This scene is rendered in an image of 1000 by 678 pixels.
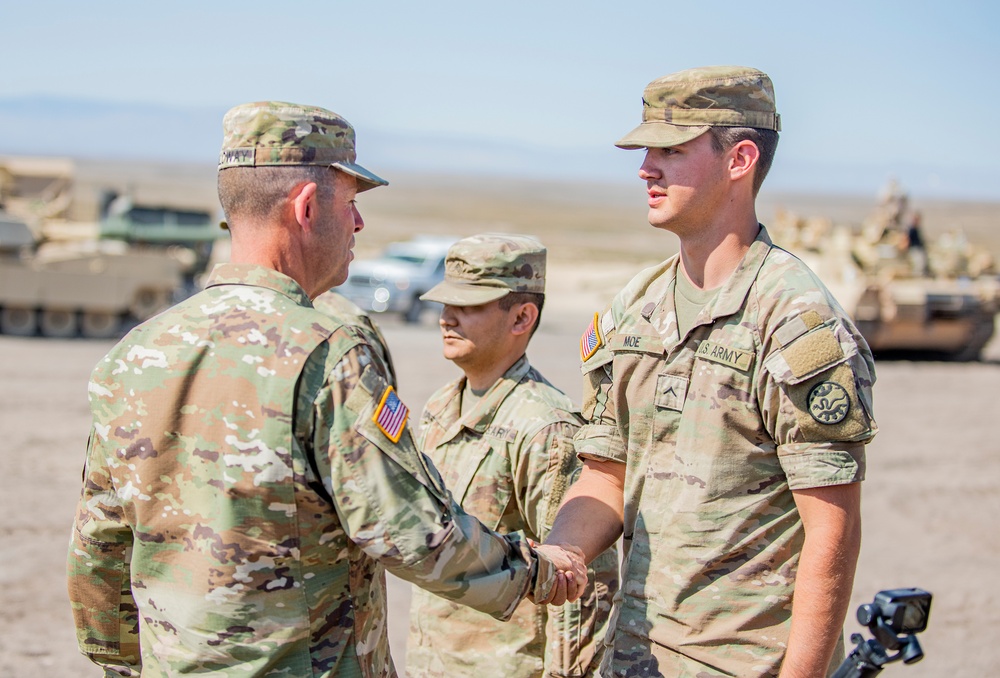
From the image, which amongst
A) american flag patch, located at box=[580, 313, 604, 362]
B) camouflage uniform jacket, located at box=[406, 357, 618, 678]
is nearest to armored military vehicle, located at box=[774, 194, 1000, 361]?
camouflage uniform jacket, located at box=[406, 357, 618, 678]

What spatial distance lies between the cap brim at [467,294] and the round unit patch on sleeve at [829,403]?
4.95 feet

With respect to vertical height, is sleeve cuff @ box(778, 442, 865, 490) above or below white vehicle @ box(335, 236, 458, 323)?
above

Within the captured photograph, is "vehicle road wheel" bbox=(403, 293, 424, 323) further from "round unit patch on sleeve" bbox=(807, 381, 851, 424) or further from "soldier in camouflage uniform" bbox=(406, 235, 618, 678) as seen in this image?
"round unit patch on sleeve" bbox=(807, 381, 851, 424)

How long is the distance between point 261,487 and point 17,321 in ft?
61.0

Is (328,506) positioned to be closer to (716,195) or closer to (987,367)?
(716,195)

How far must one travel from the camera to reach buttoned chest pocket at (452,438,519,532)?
3.55 meters

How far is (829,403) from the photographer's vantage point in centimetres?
254

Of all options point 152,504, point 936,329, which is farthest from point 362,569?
point 936,329

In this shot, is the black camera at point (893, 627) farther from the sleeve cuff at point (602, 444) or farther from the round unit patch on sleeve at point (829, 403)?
the sleeve cuff at point (602, 444)

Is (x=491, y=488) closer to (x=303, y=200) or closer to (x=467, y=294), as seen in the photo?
(x=467, y=294)

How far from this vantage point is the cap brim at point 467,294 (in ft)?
12.5

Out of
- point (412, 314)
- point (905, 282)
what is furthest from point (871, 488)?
point (412, 314)

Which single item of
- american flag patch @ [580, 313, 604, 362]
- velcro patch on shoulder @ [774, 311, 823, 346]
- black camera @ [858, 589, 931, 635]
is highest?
velcro patch on shoulder @ [774, 311, 823, 346]

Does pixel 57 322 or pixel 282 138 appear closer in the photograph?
pixel 282 138
